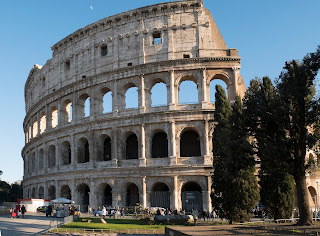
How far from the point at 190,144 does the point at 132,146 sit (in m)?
5.35

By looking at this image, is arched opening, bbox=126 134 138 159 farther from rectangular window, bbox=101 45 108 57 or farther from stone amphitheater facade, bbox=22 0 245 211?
rectangular window, bbox=101 45 108 57

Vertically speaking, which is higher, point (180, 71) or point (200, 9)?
point (200, 9)

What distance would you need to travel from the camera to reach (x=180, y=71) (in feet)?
99.5

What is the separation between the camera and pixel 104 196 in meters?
31.5

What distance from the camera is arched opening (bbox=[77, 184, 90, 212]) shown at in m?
32.2

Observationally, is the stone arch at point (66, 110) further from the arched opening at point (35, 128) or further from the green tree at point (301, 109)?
the green tree at point (301, 109)

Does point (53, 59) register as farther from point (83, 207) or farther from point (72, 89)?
point (83, 207)

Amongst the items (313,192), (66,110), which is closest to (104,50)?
(66,110)

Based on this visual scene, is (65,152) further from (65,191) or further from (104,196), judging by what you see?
(104,196)

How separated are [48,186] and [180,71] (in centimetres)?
1758

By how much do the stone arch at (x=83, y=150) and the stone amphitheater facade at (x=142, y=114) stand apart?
94 mm

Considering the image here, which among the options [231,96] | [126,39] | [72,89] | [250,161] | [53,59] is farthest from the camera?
[53,59]

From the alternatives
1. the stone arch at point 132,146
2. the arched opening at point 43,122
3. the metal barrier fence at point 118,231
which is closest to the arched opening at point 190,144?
the stone arch at point 132,146

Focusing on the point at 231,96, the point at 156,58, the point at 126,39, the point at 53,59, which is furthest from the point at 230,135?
the point at 53,59
